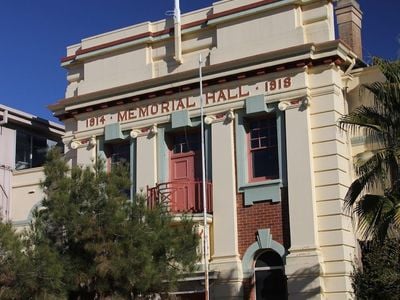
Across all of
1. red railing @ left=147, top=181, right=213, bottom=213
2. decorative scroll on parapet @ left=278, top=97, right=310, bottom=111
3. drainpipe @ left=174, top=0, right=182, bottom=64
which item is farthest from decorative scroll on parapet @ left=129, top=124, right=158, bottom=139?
decorative scroll on parapet @ left=278, top=97, right=310, bottom=111

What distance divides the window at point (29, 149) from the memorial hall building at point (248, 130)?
410 cm

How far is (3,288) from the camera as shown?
50.7 ft

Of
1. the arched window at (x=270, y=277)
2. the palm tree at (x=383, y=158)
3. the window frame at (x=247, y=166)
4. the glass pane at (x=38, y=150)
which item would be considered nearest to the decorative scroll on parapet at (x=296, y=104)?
the window frame at (x=247, y=166)

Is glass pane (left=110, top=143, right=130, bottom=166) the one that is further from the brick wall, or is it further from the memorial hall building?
the brick wall

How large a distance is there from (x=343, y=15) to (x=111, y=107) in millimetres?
7869

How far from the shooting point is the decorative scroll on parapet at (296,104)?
20562 millimetres

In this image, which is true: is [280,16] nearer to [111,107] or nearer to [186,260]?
[111,107]

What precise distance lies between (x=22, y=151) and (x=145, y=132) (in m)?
6.76

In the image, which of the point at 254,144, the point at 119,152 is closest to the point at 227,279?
the point at 254,144

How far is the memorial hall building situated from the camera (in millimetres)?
19938

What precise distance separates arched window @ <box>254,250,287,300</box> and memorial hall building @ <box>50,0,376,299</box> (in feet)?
0.09

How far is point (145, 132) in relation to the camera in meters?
23.1

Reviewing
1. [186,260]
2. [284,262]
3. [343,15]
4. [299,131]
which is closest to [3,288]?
[186,260]

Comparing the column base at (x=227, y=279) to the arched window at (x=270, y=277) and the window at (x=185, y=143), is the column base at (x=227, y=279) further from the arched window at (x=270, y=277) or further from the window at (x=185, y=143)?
the window at (x=185, y=143)
